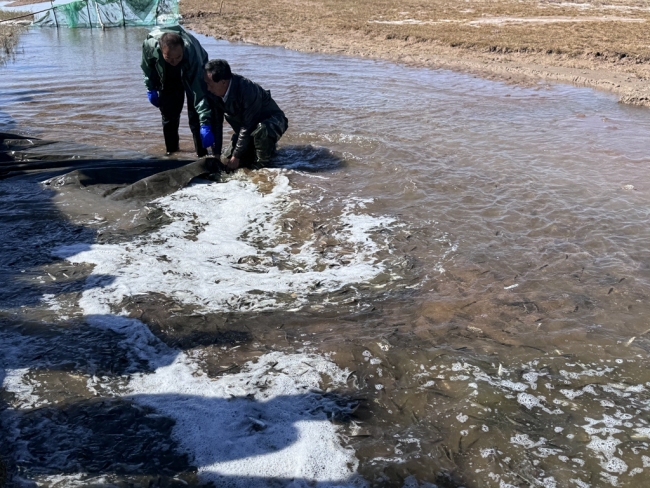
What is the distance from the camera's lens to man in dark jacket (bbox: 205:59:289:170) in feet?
20.5

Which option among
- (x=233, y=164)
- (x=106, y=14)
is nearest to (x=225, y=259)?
(x=233, y=164)

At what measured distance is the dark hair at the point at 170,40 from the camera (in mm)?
5816

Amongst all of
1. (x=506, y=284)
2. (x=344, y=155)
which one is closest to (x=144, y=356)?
(x=506, y=284)

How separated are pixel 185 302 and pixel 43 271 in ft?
4.07

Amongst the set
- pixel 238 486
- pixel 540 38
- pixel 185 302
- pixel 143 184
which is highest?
pixel 540 38

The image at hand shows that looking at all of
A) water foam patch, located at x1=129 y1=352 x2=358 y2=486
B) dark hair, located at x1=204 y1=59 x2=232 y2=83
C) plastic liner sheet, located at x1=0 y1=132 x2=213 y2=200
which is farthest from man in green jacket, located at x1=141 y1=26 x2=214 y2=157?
water foam patch, located at x1=129 y1=352 x2=358 y2=486

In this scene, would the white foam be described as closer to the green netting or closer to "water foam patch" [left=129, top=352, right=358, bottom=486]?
"water foam patch" [left=129, top=352, right=358, bottom=486]

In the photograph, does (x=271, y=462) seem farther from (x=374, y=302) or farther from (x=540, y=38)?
(x=540, y=38)

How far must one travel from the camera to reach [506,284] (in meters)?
4.33

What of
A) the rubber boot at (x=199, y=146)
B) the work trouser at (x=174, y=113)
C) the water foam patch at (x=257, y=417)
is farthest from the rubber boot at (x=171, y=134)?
the water foam patch at (x=257, y=417)

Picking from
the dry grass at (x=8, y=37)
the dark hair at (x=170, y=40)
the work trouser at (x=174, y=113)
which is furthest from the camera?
the dry grass at (x=8, y=37)

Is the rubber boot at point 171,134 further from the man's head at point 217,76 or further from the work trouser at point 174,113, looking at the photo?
the man's head at point 217,76

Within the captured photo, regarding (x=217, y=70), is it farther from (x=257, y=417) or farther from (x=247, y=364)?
(x=257, y=417)

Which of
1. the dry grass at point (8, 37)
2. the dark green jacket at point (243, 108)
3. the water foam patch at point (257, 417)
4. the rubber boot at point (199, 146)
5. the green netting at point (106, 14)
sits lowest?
the water foam patch at point (257, 417)
